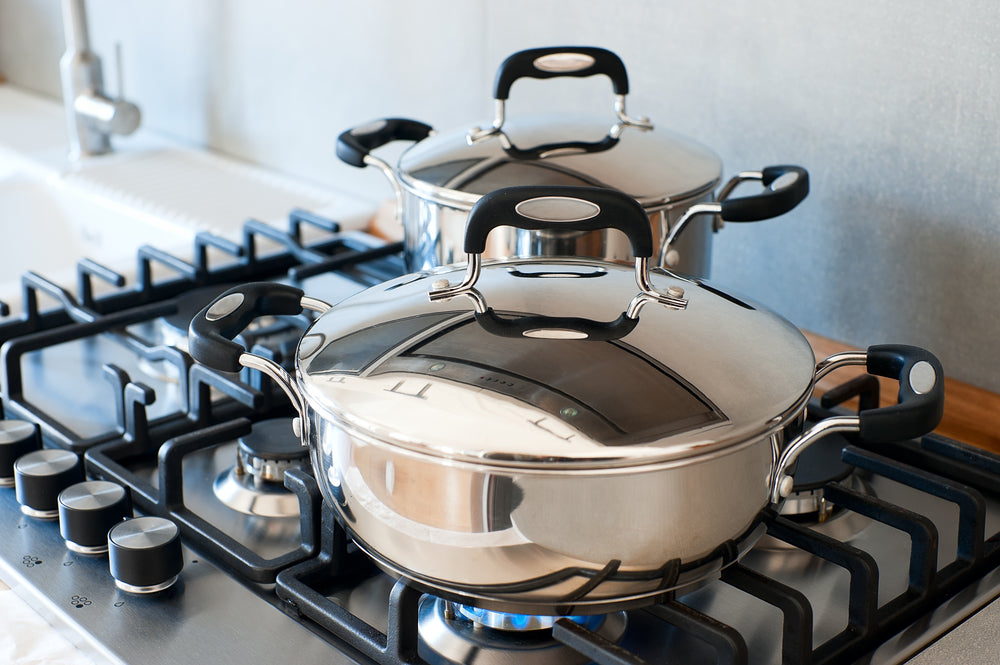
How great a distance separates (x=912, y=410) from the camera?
0.54 meters

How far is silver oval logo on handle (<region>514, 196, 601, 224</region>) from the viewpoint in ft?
1.95

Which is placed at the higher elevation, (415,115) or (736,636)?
(415,115)

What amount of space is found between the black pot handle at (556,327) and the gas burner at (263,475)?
257mm

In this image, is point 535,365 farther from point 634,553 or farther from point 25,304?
point 25,304

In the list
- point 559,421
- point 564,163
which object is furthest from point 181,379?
point 559,421

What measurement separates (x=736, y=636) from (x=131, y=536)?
1.20ft

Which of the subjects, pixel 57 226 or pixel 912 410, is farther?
pixel 57 226

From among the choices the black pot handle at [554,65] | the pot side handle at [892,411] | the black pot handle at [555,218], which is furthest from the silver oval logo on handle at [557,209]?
the black pot handle at [554,65]

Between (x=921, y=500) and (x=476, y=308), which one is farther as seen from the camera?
(x=921, y=500)

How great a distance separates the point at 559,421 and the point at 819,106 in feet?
1.86

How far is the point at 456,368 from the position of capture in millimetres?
549

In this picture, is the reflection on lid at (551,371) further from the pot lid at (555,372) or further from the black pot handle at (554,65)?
the black pot handle at (554,65)

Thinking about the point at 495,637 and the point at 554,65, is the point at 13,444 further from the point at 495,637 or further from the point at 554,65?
the point at 554,65

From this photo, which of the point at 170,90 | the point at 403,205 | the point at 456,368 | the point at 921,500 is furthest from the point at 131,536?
the point at 170,90
